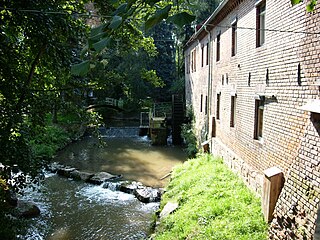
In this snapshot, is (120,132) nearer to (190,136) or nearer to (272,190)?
(190,136)

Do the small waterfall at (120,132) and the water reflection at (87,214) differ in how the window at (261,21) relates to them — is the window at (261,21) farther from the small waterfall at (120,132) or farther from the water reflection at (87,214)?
the small waterfall at (120,132)

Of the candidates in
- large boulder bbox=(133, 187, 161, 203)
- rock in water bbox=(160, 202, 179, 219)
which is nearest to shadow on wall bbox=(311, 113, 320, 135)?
rock in water bbox=(160, 202, 179, 219)

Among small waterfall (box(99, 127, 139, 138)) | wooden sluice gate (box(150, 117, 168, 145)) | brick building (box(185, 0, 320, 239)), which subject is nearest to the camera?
brick building (box(185, 0, 320, 239))

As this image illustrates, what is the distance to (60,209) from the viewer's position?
31.7 feet

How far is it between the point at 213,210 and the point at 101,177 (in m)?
6.69

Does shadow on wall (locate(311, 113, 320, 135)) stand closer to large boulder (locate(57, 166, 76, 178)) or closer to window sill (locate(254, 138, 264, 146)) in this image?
window sill (locate(254, 138, 264, 146))

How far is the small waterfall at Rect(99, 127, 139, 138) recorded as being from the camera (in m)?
24.4

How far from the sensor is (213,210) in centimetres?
691

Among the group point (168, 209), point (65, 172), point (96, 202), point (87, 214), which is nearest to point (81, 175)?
point (65, 172)

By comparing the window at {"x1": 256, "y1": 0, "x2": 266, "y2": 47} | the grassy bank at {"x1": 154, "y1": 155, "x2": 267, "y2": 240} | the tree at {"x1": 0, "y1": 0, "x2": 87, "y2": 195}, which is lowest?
the grassy bank at {"x1": 154, "y1": 155, "x2": 267, "y2": 240}

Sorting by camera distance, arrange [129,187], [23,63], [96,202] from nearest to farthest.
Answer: [23,63] → [96,202] → [129,187]

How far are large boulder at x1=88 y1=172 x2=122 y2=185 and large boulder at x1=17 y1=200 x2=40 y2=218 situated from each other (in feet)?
10.3

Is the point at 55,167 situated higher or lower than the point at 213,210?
lower

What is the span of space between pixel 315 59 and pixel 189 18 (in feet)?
14.7
